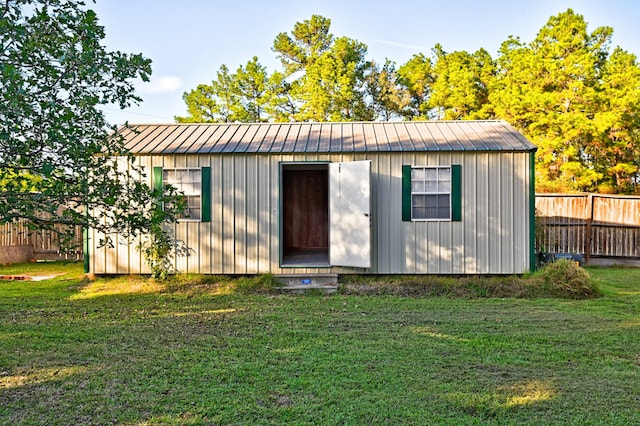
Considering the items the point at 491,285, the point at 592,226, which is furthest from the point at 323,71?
the point at 491,285

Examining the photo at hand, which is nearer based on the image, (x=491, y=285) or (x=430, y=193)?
(x=491, y=285)

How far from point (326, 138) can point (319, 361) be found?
538 cm

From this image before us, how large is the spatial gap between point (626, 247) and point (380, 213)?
5964 millimetres

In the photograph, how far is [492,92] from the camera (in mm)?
18828

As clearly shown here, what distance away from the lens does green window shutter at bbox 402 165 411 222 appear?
8086 millimetres

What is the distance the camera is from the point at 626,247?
10.5 meters

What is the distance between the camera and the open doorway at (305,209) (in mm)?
11766

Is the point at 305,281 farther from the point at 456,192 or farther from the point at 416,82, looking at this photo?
the point at 416,82

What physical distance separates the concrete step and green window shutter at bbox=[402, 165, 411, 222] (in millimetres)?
1492

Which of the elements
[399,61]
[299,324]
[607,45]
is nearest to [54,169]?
[299,324]

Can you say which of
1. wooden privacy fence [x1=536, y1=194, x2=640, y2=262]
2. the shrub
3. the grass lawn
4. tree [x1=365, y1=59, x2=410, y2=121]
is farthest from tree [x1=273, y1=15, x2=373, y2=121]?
the grass lawn

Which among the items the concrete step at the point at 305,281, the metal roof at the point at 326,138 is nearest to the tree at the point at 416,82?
the metal roof at the point at 326,138

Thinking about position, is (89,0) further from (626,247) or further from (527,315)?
(626,247)

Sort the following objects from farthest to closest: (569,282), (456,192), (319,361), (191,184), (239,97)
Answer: (239,97)
(191,184)
(456,192)
(569,282)
(319,361)
